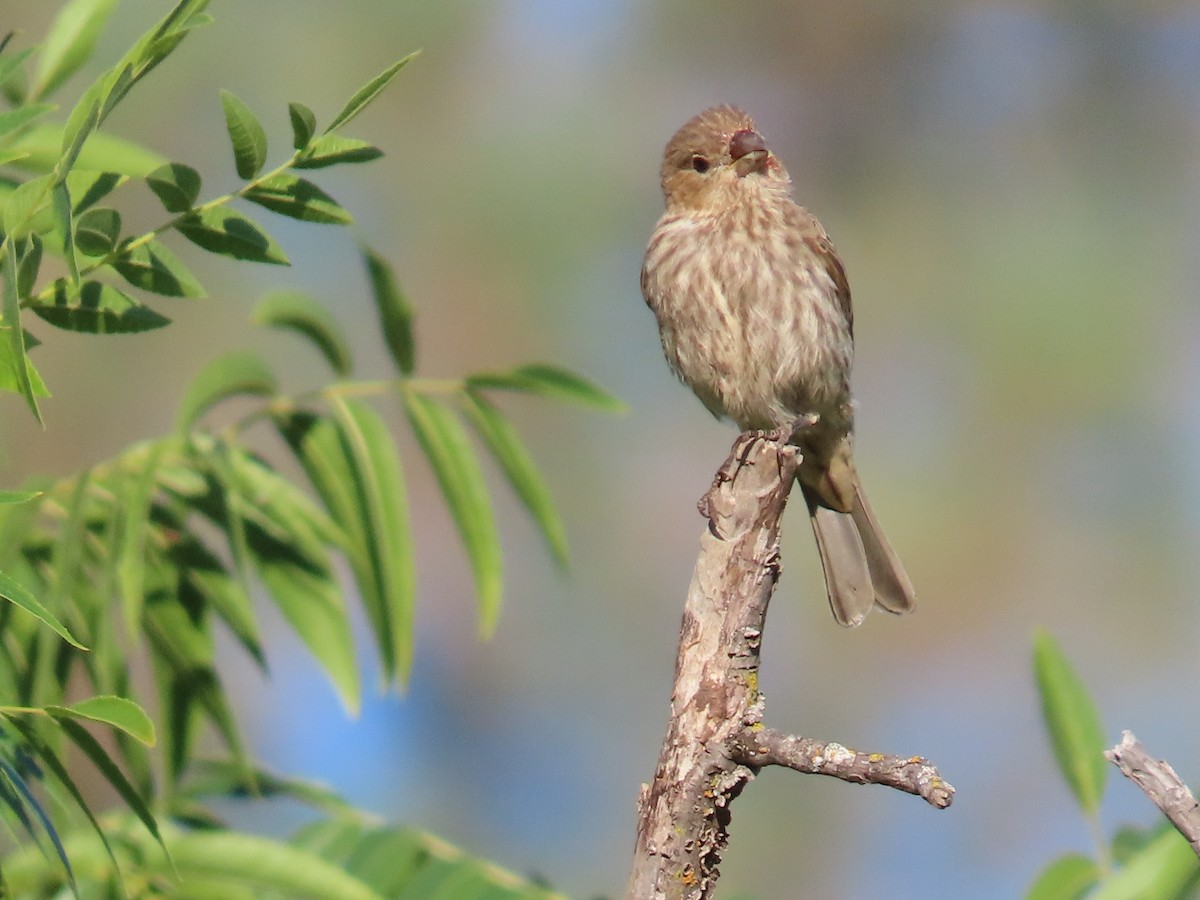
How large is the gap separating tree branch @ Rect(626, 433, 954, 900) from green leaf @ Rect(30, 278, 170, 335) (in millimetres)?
862

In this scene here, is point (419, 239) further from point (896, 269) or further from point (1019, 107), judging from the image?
point (1019, 107)

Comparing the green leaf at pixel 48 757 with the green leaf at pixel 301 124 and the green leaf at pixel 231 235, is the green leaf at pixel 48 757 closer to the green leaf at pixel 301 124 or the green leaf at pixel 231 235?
the green leaf at pixel 231 235

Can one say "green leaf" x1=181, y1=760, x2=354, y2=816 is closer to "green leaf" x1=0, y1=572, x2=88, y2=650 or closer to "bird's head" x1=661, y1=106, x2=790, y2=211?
"green leaf" x1=0, y1=572, x2=88, y2=650

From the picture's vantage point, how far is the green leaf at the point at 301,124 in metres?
1.71

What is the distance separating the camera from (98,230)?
176cm

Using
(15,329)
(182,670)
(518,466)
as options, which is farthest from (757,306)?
(15,329)

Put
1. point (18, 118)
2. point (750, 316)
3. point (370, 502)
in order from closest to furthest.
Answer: point (18, 118) < point (370, 502) < point (750, 316)

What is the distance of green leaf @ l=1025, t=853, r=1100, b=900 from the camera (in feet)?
7.59

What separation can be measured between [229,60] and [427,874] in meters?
6.36

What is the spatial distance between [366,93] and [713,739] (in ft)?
3.14

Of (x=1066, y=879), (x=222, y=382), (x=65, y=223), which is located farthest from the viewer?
(x=222, y=382)

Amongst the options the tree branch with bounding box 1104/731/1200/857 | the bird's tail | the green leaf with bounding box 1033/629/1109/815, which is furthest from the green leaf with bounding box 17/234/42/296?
the bird's tail

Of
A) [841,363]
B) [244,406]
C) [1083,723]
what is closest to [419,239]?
[244,406]

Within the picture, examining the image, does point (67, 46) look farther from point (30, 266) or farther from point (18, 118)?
point (30, 266)
